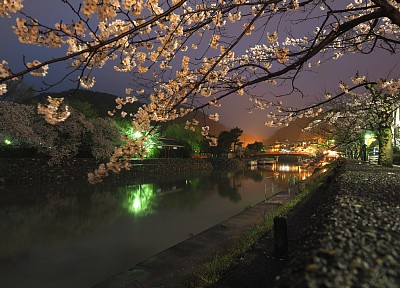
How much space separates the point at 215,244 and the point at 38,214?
10772mm

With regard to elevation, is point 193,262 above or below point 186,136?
below

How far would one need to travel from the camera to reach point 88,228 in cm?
1329

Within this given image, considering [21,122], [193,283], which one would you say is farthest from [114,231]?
[21,122]

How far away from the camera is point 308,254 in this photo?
1.48m

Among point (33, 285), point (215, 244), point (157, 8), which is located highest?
point (157, 8)

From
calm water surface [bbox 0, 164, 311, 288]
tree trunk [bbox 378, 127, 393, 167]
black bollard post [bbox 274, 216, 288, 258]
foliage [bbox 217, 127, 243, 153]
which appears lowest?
calm water surface [bbox 0, 164, 311, 288]

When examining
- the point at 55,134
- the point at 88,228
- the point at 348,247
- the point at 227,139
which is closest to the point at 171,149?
the point at 55,134

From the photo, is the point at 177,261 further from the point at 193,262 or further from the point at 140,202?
the point at 140,202

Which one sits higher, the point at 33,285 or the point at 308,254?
the point at 308,254

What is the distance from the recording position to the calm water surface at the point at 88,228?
351 inches

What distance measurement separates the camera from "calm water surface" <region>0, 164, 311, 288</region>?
891 cm

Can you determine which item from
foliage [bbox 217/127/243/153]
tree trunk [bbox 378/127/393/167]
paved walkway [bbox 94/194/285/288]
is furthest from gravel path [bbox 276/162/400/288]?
foliage [bbox 217/127/243/153]

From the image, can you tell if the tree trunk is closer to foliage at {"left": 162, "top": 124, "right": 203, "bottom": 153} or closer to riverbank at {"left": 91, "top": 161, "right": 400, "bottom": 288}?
riverbank at {"left": 91, "top": 161, "right": 400, "bottom": 288}

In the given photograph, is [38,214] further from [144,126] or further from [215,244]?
[144,126]
